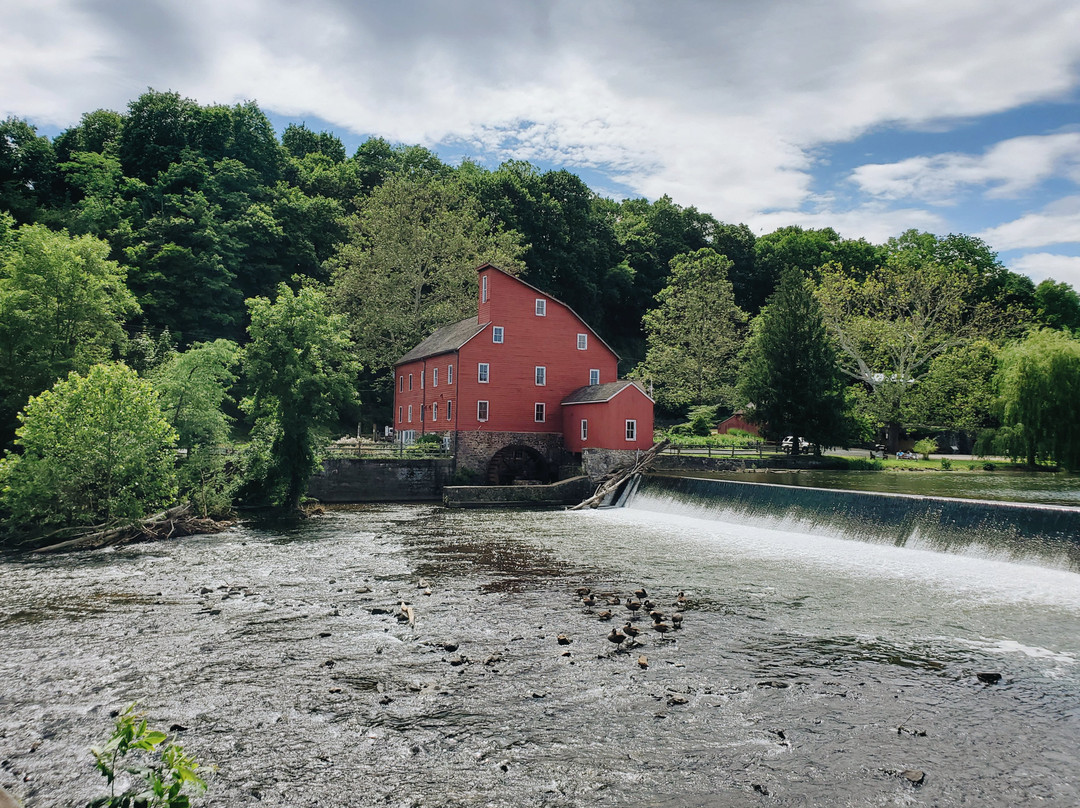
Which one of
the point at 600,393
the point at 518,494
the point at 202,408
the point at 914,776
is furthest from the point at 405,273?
the point at 914,776

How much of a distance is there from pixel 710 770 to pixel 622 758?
0.89 m

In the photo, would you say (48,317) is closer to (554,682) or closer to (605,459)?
(605,459)

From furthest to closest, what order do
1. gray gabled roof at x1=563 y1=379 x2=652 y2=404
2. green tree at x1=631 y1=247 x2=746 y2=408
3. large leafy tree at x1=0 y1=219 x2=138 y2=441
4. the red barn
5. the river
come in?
green tree at x1=631 y1=247 x2=746 y2=408 < the red barn < gray gabled roof at x1=563 y1=379 x2=652 y2=404 < large leafy tree at x1=0 y1=219 x2=138 y2=441 < the river

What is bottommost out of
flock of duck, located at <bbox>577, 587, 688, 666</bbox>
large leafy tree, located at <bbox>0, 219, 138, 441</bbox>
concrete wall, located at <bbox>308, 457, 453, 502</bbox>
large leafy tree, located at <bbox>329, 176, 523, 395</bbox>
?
flock of duck, located at <bbox>577, 587, 688, 666</bbox>

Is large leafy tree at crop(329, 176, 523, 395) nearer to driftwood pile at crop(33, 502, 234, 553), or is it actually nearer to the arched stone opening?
the arched stone opening

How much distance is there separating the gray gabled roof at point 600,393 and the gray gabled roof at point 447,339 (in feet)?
20.6

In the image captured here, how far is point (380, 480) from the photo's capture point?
35.1m

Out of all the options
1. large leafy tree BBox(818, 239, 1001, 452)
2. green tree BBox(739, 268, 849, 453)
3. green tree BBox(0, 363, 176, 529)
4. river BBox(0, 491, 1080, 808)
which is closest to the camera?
river BBox(0, 491, 1080, 808)

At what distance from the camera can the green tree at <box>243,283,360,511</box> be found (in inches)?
1051

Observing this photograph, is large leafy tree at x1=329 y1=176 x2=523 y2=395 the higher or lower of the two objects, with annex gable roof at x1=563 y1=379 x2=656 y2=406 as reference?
higher

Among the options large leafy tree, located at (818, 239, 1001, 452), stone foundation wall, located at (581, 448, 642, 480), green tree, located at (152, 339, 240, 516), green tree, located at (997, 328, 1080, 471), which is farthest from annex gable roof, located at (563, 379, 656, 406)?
large leafy tree, located at (818, 239, 1001, 452)

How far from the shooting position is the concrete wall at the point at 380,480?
112ft

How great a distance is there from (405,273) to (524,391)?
52.7 ft

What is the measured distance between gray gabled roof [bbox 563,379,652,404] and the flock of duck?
21947 millimetres
